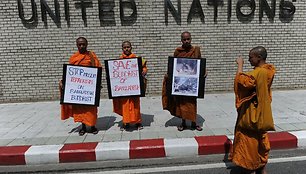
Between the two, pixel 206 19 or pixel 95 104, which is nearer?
pixel 95 104

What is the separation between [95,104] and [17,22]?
3.93 m

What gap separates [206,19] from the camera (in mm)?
6934

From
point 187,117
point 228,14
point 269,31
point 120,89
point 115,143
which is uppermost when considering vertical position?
point 228,14

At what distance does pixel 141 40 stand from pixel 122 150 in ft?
12.6

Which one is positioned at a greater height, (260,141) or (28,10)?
(28,10)

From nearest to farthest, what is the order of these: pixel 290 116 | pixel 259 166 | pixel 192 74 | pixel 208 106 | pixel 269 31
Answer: pixel 259 166
pixel 192 74
pixel 290 116
pixel 208 106
pixel 269 31

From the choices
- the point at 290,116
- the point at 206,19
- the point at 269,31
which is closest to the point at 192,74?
the point at 290,116

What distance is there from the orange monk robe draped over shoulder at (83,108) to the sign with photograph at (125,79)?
0.34m

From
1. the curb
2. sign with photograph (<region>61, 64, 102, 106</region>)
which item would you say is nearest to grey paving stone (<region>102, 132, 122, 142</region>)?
the curb

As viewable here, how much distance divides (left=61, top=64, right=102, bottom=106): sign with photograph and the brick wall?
2.66m

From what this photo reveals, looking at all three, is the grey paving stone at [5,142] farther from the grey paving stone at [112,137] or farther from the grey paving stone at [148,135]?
the grey paving stone at [148,135]

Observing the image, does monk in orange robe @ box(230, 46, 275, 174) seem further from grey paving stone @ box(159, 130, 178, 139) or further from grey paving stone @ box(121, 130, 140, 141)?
grey paving stone @ box(121, 130, 140, 141)

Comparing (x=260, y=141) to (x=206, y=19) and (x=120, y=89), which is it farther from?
(x=206, y=19)

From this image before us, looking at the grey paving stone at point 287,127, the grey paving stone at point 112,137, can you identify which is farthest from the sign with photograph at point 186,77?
the grey paving stone at point 287,127
